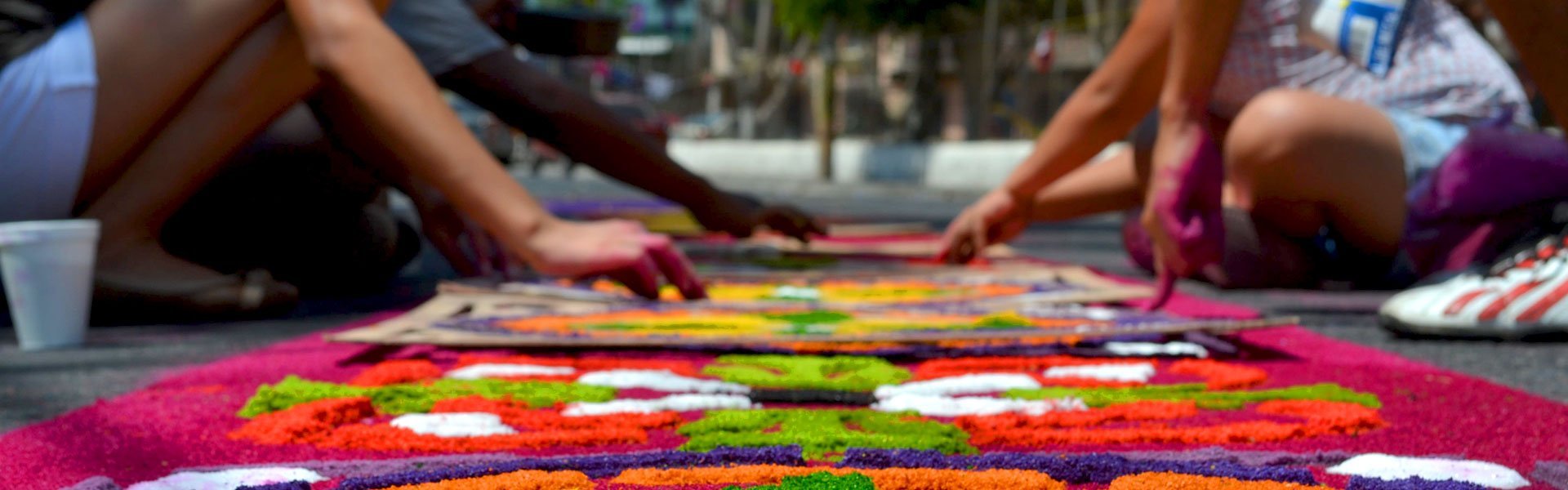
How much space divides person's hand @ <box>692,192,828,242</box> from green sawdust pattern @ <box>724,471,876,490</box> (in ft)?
7.16

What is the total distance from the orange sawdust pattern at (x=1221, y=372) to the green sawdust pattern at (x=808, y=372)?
349 millimetres

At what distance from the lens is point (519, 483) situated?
3.84ft

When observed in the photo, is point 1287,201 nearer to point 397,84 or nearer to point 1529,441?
point 1529,441

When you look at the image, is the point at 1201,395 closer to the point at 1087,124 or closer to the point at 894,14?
the point at 1087,124

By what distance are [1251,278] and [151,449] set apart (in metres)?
2.45

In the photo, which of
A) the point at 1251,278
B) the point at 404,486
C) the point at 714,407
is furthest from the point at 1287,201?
the point at 404,486

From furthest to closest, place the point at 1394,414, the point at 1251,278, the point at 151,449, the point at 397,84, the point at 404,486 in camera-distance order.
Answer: the point at 1251,278 → the point at 397,84 → the point at 1394,414 → the point at 151,449 → the point at 404,486

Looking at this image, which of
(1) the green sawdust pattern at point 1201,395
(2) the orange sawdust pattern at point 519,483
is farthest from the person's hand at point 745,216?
(2) the orange sawdust pattern at point 519,483

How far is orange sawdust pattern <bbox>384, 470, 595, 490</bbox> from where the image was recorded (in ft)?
3.81

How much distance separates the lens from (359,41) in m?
1.95

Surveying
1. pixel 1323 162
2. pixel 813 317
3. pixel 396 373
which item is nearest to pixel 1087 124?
pixel 1323 162

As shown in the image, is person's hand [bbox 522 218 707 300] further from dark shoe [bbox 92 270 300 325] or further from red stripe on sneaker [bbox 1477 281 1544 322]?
red stripe on sneaker [bbox 1477 281 1544 322]

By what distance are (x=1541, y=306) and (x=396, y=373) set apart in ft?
5.65

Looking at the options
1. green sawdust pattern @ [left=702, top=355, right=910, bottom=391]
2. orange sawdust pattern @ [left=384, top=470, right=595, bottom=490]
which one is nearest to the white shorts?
green sawdust pattern @ [left=702, top=355, right=910, bottom=391]
